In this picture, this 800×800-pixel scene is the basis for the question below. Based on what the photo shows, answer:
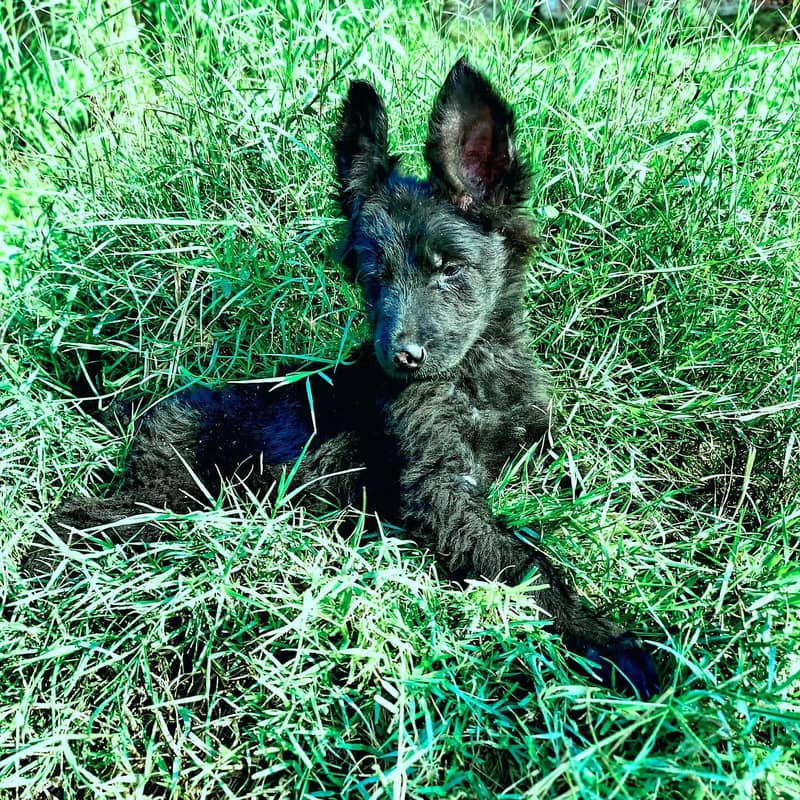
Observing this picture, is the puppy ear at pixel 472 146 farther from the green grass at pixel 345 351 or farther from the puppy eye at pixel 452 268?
the green grass at pixel 345 351

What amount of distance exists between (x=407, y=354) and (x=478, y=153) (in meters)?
0.75

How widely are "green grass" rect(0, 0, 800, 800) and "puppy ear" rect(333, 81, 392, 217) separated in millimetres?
329

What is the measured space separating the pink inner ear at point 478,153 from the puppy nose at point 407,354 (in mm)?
616

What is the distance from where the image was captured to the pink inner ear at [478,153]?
269 cm

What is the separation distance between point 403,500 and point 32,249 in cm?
239

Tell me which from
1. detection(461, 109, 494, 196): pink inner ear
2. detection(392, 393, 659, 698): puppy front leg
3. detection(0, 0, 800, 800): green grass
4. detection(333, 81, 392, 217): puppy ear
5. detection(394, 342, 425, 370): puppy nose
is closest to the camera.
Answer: detection(0, 0, 800, 800): green grass

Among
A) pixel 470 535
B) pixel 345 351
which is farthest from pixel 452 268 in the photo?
pixel 470 535

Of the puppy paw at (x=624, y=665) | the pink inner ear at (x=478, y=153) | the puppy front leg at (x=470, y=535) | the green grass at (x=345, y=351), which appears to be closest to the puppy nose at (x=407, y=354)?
the puppy front leg at (x=470, y=535)

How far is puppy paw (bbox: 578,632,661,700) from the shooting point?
219 centimetres

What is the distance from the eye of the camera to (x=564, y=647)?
228cm

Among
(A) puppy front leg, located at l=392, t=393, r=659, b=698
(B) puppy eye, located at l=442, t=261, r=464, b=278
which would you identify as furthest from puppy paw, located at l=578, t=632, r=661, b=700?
(B) puppy eye, located at l=442, t=261, r=464, b=278

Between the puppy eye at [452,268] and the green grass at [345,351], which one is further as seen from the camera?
the puppy eye at [452,268]

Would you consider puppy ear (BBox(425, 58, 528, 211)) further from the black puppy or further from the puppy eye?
the puppy eye

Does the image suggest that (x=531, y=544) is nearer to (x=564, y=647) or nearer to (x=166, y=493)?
(x=564, y=647)
